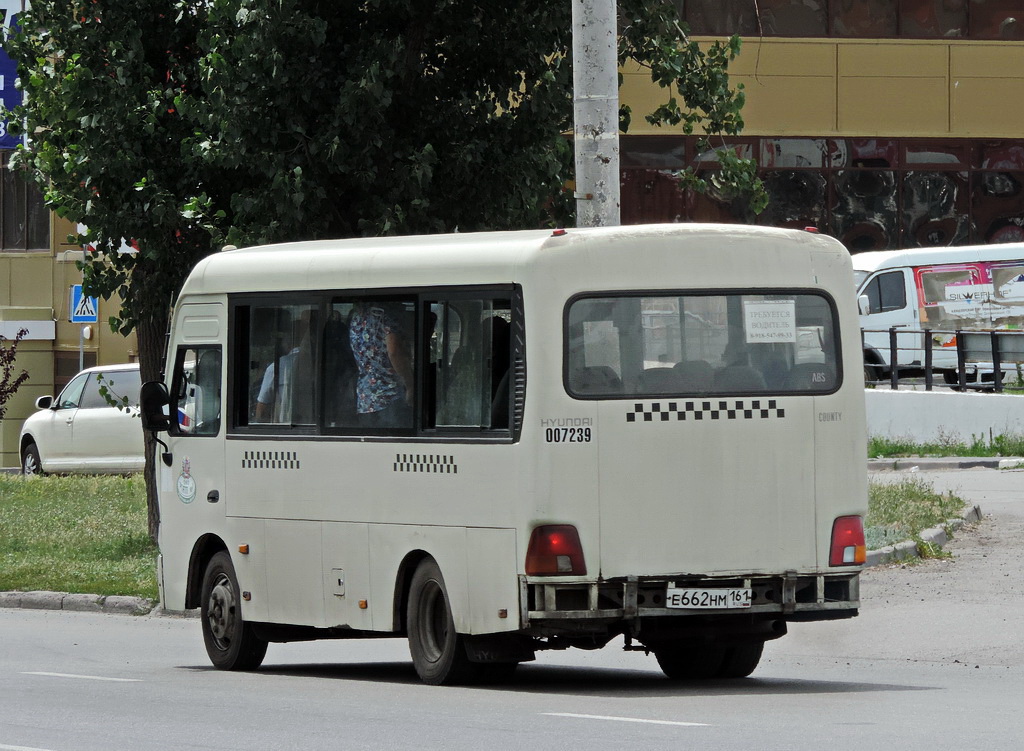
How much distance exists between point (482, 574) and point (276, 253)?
2.91 metres

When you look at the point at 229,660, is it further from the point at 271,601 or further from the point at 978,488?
the point at 978,488

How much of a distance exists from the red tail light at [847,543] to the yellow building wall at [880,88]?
29176 mm

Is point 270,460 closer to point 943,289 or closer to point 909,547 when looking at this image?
point 909,547

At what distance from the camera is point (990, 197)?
136 feet

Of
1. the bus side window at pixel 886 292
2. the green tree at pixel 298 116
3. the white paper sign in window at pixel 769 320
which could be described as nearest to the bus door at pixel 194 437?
the green tree at pixel 298 116

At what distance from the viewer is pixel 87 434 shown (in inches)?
1271

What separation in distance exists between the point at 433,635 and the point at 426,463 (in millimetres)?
984

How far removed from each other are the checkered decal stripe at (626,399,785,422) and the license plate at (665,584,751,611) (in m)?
0.90

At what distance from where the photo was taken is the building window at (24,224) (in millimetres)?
43406

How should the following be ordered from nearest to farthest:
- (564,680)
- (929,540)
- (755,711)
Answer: (755,711)
(564,680)
(929,540)

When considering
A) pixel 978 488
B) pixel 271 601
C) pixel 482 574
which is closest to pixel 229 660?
pixel 271 601

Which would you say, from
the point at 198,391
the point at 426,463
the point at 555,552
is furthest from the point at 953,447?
the point at 555,552

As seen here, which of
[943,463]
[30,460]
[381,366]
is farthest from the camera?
[30,460]

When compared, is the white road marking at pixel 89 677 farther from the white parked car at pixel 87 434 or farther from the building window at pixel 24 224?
the building window at pixel 24 224
